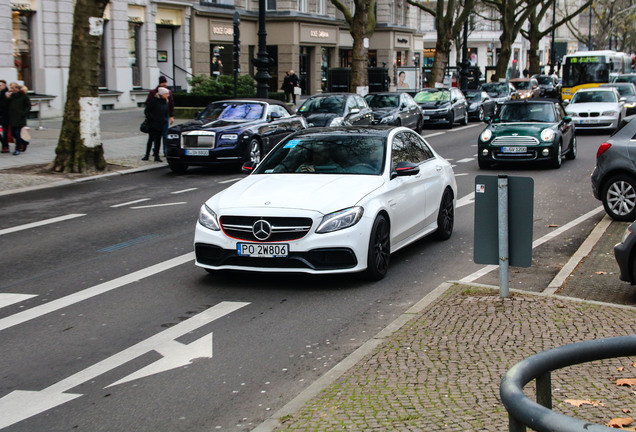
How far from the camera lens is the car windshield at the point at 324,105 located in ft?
86.7

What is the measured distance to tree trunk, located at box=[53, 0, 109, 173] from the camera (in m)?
19.1

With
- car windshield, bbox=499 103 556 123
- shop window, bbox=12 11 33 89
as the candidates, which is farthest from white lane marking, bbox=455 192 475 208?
shop window, bbox=12 11 33 89

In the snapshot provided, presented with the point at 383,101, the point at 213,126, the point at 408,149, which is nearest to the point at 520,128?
the point at 213,126

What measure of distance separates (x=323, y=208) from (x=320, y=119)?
16.5 metres

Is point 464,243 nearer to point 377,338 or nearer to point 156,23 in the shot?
point 377,338

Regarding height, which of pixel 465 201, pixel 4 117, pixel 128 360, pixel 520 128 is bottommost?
pixel 128 360

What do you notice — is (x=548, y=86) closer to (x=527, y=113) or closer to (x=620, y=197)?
(x=527, y=113)

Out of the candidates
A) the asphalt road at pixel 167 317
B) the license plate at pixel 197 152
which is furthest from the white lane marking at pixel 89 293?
the license plate at pixel 197 152

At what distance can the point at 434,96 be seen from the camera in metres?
36.2

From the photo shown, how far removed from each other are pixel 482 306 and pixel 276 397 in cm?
252

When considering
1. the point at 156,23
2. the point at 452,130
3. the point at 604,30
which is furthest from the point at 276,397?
the point at 604,30

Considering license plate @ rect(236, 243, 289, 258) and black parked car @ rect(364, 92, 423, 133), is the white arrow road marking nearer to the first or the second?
license plate @ rect(236, 243, 289, 258)

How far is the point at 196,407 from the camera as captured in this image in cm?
561

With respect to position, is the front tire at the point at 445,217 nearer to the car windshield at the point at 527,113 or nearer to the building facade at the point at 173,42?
the car windshield at the point at 527,113
